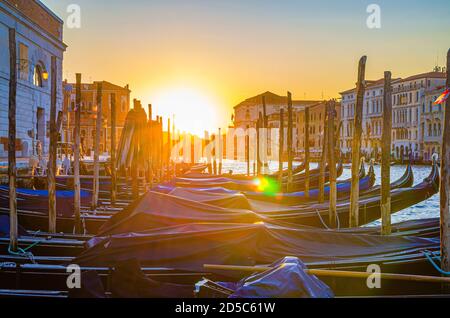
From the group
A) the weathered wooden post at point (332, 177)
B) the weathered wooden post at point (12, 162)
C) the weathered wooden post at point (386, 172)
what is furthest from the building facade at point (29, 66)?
the weathered wooden post at point (386, 172)

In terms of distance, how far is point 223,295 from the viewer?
4.12 m

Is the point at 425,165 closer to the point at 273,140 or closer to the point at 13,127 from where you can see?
the point at 273,140

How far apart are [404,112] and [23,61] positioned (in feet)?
141

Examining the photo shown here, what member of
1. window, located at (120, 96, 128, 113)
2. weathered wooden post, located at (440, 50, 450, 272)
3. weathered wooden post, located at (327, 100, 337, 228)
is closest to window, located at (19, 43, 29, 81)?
weathered wooden post, located at (327, 100, 337, 228)

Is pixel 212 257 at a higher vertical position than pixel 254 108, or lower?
lower

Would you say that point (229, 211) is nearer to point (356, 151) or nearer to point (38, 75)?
point (356, 151)

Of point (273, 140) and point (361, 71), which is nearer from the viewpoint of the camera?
point (361, 71)

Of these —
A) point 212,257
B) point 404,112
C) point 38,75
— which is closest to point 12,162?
point 212,257

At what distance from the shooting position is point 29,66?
18625 millimetres
